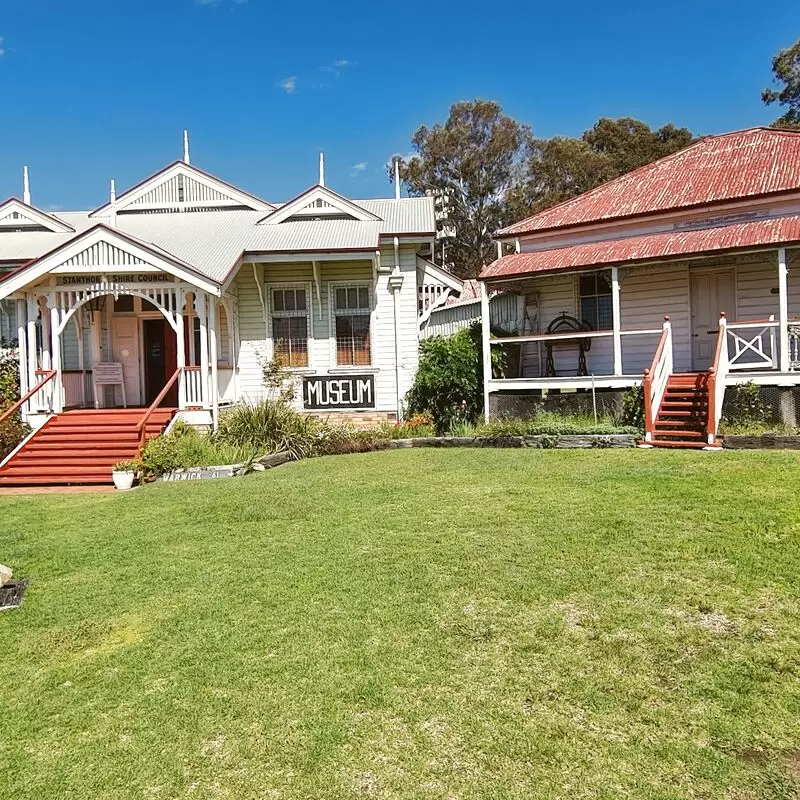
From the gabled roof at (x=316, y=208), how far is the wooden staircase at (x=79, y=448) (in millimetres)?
6460

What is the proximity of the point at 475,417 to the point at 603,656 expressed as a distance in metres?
11.3

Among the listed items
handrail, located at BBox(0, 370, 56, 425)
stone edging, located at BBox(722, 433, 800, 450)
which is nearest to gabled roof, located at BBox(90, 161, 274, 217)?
handrail, located at BBox(0, 370, 56, 425)

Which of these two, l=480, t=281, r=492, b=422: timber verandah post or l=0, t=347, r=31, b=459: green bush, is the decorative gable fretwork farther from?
l=480, t=281, r=492, b=422: timber verandah post

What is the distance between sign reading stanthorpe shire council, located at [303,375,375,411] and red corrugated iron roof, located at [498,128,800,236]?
5661 millimetres

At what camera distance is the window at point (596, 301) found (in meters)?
16.3

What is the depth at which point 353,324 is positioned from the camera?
622 inches

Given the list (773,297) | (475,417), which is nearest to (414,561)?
(475,417)

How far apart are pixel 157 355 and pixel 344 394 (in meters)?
4.85

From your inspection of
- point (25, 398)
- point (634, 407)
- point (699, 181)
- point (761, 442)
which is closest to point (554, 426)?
point (634, 407)

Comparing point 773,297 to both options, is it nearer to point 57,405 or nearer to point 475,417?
point 475,417

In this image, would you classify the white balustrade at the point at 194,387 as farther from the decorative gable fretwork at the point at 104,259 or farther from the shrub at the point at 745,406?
the shrub at the point at 745,406

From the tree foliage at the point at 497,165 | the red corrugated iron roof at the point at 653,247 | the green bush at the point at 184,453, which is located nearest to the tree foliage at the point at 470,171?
the tree foliage at the point at 497,165

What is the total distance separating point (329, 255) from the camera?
48.5 feet

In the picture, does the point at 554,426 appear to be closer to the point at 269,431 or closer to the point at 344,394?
the point at 344,394
